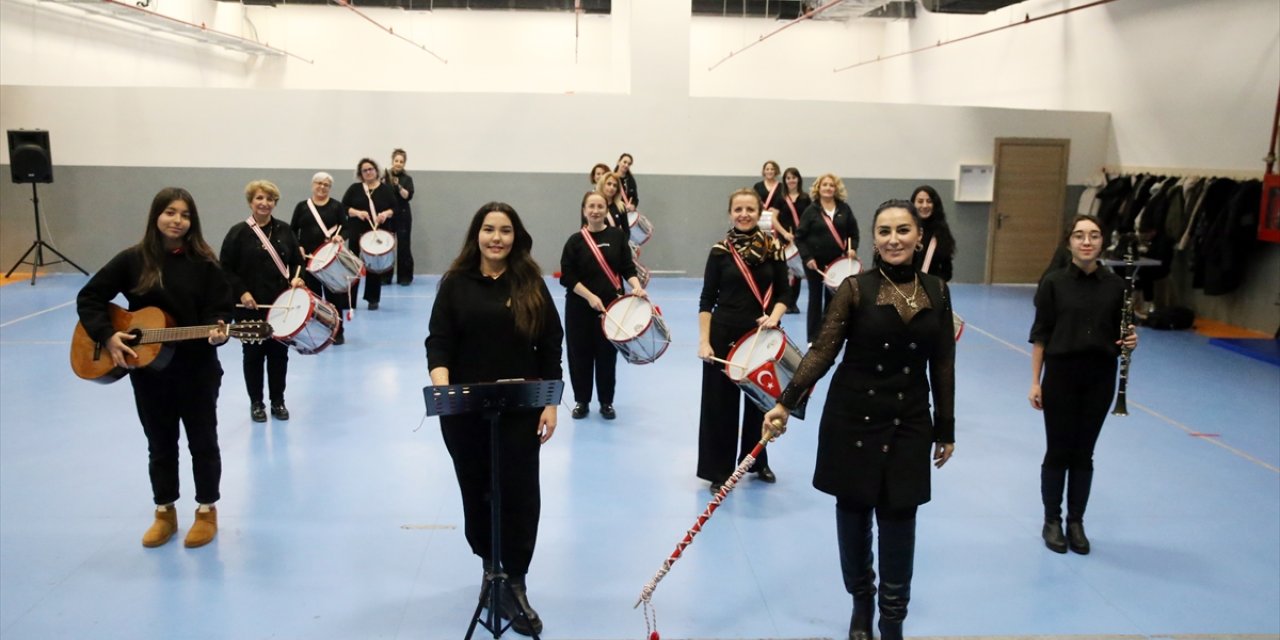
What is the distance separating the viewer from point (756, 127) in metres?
13.3

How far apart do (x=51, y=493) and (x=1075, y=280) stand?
5.49m

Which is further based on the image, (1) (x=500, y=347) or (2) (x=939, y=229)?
(2) (x=939, y=229)

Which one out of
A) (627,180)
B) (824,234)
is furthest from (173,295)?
(627,180)

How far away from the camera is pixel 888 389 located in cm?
316

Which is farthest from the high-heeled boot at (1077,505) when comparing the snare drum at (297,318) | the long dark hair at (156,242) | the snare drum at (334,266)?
the snare drum at (334,266)

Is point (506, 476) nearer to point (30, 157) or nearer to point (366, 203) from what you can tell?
point (366, 203)

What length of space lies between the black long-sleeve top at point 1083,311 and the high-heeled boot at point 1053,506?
0.61 metres

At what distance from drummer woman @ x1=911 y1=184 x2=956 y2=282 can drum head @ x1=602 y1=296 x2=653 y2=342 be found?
6.72ft

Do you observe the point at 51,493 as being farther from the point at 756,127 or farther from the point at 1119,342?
the point at 756,127

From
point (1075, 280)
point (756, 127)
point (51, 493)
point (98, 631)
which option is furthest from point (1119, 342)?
point (756, 127)

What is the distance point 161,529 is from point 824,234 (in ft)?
19.1

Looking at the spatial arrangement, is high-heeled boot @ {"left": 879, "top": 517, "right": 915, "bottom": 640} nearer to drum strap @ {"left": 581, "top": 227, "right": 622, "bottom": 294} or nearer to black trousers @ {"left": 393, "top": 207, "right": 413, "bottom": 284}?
drum strap @ {"left": 581, "top": 227, "right": 622, "bottom": 294}

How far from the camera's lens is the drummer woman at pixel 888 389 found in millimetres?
3146

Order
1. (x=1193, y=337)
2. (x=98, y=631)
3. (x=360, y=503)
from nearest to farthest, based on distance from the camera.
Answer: (x=98, y=631) → (x=360, y=503) → (x=1193, y=337)
